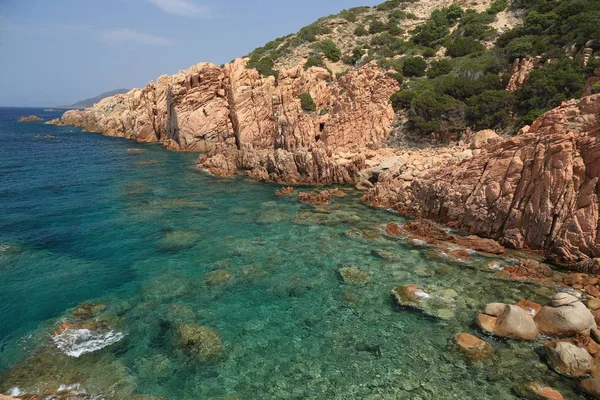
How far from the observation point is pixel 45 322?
47.8ft

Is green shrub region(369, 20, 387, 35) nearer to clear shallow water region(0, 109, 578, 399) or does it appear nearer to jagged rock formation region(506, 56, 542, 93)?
jagged rock formation region(506, 56, 542, 93)

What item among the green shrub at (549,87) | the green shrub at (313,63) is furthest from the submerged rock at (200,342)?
the green shrub at (313,63)

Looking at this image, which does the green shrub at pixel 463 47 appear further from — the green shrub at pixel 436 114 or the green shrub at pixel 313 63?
the green shrub at pixel 313 63

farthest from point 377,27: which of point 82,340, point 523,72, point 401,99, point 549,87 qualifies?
point 82,340

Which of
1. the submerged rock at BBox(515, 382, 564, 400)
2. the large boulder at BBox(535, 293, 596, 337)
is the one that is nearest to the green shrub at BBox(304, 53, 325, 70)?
the large boulder at BBox(535, 293, 596, 337)

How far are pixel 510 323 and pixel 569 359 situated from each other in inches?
81.0

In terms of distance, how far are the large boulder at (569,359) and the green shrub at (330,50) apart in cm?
7928

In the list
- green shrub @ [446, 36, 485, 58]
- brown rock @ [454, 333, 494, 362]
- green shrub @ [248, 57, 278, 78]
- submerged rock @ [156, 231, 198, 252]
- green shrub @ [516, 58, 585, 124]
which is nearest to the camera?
brown rock @ [454, 333, 494, 362]

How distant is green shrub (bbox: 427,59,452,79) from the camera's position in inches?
2262

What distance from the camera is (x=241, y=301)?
53.2ft

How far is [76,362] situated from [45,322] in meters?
3.53

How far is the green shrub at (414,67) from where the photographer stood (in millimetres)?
61000

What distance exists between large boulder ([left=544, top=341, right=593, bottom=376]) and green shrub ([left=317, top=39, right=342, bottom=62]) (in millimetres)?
79282

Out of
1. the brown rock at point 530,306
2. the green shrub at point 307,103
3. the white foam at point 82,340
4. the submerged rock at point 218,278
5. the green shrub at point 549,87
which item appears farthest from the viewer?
the green shrub at point 307,103
